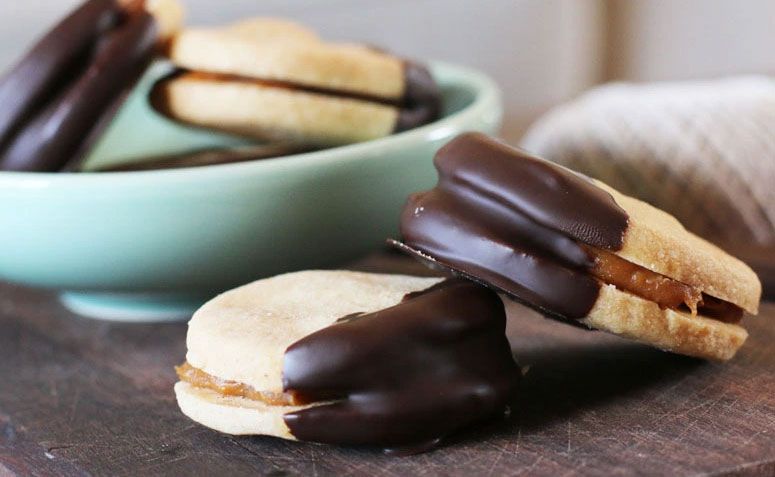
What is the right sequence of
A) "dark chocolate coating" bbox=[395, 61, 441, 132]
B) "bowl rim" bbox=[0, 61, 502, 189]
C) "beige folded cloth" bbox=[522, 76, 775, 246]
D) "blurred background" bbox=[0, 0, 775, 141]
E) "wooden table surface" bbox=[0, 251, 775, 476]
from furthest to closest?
"blurred background" bbox=[0, 0, 775, 141] → "beige folded cloth" bbox=[522, 76, 775, 246] → "dark chocolate coating" bbox=[395, 61, 441, 132] → "bowl rim" bbox=[0, 61, 502, 189] → "wooden table surface" bbox=[0, 251, 775, 476]

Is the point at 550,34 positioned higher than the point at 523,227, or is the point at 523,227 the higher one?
the point at 523,227

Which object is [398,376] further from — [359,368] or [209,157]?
[209,157]

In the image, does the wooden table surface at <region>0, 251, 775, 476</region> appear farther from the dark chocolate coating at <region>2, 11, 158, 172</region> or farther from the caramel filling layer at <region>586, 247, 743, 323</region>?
the dark chocolate coating at <region>2, 11, 158, 172</region>

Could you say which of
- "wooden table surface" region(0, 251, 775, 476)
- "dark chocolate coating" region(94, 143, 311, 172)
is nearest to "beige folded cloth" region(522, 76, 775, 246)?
"wooden table surface" region(0, 251, 775, 476)

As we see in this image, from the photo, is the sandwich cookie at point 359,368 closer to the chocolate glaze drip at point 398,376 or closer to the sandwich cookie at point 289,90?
the chocolate glaze drip at point 398,376

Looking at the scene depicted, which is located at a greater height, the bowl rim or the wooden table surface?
the bowl rim

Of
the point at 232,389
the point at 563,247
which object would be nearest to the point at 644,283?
the point at 563,247

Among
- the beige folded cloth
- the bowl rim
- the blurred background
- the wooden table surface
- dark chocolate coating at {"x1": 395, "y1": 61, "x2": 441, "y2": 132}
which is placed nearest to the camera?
the wooden table surface
